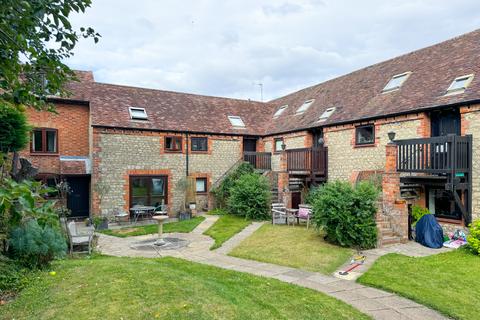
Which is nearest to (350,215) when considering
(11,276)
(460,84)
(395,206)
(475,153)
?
(395,206)

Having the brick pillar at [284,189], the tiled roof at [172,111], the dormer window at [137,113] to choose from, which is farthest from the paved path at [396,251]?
the dormer window at [137,113]

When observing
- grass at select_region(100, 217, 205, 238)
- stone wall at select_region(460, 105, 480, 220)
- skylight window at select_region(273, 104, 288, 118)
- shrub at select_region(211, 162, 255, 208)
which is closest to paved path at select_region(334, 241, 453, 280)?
stone wall at select_region(460, 105, 480, 220)

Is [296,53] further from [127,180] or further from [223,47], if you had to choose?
[127,180]

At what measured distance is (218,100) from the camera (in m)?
21.3

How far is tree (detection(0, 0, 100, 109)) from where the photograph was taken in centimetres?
288

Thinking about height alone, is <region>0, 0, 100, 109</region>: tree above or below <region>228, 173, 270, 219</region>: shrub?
above

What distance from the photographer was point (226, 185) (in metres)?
17.3

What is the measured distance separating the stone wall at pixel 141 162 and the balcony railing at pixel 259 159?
105cm

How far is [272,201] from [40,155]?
36.8 ft

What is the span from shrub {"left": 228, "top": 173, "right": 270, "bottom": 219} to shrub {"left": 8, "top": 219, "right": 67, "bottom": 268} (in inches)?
350

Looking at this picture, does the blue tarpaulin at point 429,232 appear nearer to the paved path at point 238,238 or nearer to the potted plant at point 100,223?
the paved path at point 238,238

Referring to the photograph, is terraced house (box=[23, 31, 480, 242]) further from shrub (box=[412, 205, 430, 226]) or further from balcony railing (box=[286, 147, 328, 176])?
shrub (box=[412, 205, 430, 226])

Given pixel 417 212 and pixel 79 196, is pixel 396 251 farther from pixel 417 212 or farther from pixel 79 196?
pixel 79 196

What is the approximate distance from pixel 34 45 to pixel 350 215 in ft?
28.4
